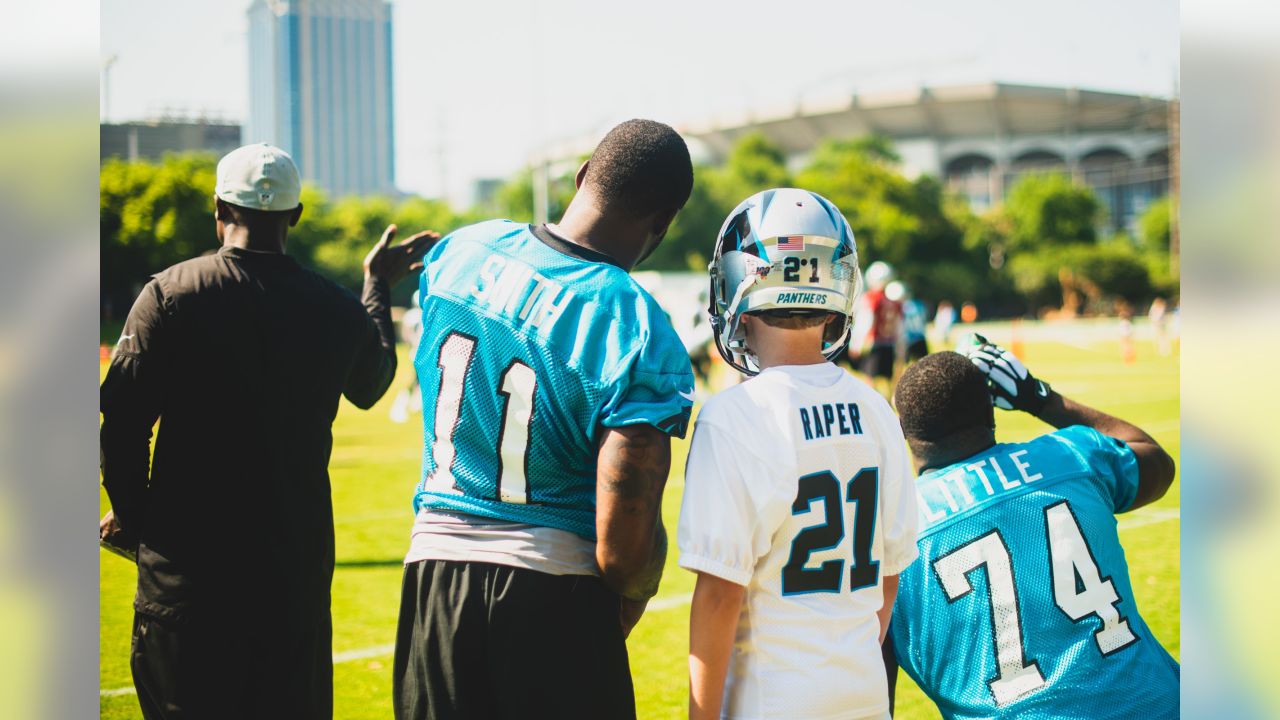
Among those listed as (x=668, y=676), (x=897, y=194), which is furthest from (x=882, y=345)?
(x=897, y=194)

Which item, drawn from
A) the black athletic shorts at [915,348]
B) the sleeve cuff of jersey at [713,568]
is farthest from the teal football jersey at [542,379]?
the black athletic shorts at [915,348]

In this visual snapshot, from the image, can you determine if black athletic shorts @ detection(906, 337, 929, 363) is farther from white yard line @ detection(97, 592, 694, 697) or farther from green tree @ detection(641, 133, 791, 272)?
green tree @ detection(641, 133, 791, 272)

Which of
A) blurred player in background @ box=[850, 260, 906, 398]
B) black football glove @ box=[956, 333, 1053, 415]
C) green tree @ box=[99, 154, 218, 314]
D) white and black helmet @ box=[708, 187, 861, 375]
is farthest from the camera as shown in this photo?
green tree @ box=[99, 154, 218, 314]

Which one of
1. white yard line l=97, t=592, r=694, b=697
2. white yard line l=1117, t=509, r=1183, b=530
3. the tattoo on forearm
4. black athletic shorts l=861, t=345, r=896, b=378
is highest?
the tattoo on forearm

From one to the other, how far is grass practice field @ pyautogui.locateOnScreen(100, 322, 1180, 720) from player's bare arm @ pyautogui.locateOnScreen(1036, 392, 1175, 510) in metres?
1.90

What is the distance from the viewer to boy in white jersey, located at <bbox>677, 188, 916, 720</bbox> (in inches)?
86.1

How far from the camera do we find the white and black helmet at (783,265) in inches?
95.3

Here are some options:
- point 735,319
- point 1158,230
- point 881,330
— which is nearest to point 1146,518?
point 735,319

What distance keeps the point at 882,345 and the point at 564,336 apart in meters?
15.6

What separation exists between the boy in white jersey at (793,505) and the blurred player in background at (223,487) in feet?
4.29

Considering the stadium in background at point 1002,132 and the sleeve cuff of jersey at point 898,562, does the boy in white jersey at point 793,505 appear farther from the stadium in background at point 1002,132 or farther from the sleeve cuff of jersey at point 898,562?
the stadium in background at point 1002,132

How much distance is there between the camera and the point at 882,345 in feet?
57.2

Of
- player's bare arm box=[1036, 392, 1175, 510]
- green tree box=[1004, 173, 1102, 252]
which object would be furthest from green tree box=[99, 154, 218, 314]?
green tree box=[1004, 173, 1102, 252]
